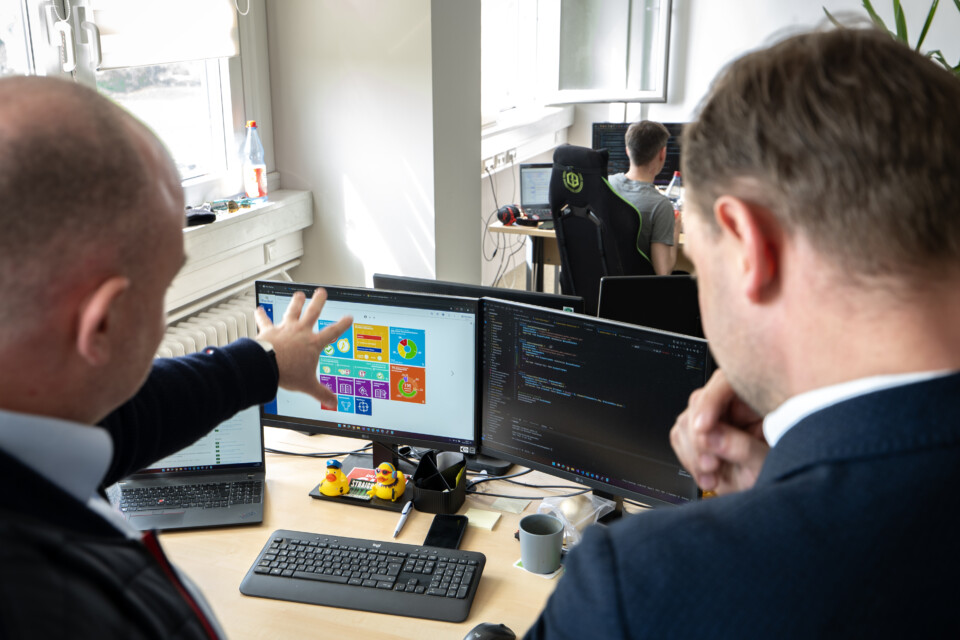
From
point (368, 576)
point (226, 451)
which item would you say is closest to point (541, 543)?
point (368, 576)

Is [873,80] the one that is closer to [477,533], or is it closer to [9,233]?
[9,233]

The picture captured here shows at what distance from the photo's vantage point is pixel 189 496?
1.83 metres

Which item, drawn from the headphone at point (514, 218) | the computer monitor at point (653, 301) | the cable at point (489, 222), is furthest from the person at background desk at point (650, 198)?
the computer monitor at point (653, 301)

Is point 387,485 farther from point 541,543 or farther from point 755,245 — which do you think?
point 755,245

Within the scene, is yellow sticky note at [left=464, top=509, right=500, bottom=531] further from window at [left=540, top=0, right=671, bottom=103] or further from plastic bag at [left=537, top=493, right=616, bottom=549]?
window at [left=540, top=0, right=671, bottom=103]

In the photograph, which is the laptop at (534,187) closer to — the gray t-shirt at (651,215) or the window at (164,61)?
the gray t-shirt at (651,215)

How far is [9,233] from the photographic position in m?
0.69

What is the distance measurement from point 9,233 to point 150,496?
4.15 ft

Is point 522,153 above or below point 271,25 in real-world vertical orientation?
below

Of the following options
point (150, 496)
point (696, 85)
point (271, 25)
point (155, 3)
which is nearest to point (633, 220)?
point (271, 25)

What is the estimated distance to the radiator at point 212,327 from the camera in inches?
112

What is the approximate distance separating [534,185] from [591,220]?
1097 mm

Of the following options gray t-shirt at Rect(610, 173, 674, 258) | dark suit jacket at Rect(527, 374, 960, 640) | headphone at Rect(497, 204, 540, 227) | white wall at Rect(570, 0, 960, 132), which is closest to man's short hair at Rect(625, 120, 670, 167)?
gray t-shirt at Rect(610, 173, 674, 258)

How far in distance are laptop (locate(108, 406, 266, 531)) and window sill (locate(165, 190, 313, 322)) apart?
3.50 ft
